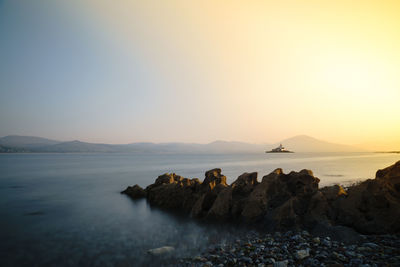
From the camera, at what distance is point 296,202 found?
1316cm

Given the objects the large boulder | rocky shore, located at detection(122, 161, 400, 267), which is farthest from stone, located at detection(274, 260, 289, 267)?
the large boulder

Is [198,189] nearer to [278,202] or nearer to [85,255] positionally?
[278,202]

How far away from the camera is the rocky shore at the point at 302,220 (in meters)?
8.04

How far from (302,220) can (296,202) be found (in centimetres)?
150

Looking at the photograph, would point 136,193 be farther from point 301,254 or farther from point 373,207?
point 373,207

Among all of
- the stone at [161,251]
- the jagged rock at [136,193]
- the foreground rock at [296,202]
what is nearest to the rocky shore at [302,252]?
the foreground rock at [296,202]

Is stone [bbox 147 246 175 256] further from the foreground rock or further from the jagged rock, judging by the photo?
the jagged rock

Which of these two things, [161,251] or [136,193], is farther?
[136,193]

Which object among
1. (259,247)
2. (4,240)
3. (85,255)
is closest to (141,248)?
(85,255)

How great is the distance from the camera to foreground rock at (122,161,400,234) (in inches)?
417

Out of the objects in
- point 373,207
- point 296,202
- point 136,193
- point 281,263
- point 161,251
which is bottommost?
point 136,193

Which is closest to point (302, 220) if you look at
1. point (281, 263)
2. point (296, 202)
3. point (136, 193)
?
point (296, 202)

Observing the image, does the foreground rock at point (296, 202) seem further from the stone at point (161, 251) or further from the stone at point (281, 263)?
the stone at point (161, 251)

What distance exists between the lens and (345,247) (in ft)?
28.2
